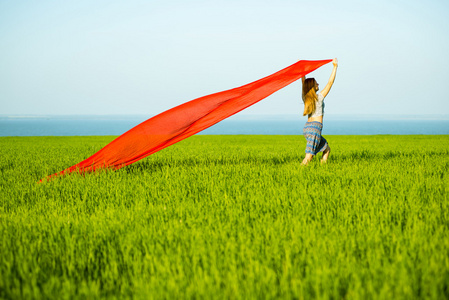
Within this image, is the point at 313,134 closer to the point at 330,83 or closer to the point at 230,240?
the point at 330,83

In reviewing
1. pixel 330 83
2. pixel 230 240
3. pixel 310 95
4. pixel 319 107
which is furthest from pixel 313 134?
pixel 230 240

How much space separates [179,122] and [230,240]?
3.75 metres

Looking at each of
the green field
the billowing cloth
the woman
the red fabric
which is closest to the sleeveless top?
the woman

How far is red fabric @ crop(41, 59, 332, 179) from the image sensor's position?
6.38 metres

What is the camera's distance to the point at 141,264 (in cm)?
257

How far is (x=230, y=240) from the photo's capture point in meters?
2.91

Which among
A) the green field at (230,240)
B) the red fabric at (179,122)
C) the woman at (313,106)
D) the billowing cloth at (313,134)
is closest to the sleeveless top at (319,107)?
the woman at (313,106)

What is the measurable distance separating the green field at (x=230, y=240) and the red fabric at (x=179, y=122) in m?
1.25

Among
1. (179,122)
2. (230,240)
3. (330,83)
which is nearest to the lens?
(230,240)

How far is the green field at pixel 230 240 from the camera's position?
7.26ft

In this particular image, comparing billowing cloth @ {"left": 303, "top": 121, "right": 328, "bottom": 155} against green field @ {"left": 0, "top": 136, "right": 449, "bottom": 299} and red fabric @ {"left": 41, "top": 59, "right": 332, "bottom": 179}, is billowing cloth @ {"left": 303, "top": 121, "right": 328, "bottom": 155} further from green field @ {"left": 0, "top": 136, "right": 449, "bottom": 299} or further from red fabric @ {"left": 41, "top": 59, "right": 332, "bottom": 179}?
green field @ {"left": 0, "top": 136, "right": 449, "bottom": 299}

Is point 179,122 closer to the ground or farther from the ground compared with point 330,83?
closer to the ground

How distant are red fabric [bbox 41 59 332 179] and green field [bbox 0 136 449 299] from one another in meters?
1.25

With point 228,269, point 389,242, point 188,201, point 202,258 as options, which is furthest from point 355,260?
point 188,201
